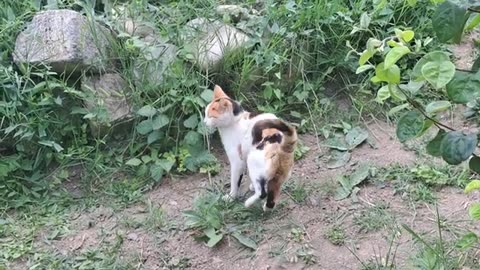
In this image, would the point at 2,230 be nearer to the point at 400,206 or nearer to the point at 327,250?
the point at 327,250

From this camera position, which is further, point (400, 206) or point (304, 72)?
point (304, 72)

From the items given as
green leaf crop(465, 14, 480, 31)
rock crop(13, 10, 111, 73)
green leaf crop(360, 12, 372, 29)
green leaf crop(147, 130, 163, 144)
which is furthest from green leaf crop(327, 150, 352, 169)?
green leaf crop(465, 14, 480, 31)

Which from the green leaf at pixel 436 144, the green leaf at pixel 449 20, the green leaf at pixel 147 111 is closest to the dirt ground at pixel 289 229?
the green leaf at pixel 147 111

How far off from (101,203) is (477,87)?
88.8 inches

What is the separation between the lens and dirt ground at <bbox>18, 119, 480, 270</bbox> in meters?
2.82

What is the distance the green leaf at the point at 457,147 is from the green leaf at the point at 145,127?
2.14 meters

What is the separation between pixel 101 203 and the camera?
3.28m

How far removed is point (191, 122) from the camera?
11.3ft

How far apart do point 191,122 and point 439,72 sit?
2.14 m

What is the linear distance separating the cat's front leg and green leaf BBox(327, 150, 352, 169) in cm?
55

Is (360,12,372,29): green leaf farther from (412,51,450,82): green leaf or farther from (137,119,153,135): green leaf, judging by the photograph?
(412,51,450,82): green leaf

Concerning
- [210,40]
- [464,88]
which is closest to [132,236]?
[210,40]

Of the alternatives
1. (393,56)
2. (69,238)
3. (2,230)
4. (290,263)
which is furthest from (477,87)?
(2,230)

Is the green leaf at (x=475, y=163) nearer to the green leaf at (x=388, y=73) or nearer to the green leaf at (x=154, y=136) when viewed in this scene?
the green leaf at (x=388, y=73)
